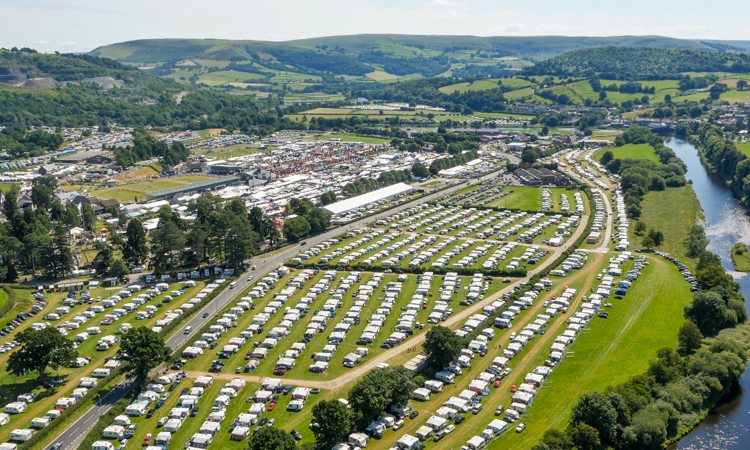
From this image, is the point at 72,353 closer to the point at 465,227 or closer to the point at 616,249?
the point at 465,227

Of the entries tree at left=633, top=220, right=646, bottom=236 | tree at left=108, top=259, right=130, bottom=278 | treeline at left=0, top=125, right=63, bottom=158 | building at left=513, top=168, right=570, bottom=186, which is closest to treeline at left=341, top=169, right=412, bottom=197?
building at left=513, top=168, right=570, bottom=186

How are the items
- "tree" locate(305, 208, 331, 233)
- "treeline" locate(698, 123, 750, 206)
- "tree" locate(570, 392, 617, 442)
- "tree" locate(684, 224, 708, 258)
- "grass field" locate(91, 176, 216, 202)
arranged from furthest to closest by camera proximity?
1. "grass field" locate(91, 176, 216, 202)
2. "treeline" locate(698, 123, 750, 206)
3. "tree" locate(305, 208, 331, 233)
4. "tree" locate(684, 224, 708, 258)
5. "tree" locate(570, 392, 617, 442)

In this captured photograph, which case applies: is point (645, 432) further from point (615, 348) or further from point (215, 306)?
point (215, 306)

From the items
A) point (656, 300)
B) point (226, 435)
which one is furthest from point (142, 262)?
point (656, 300)

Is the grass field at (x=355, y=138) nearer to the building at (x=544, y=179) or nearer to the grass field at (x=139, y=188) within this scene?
the grass field at (x=139, y=188)

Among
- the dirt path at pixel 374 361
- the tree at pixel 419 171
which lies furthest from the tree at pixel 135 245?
the tree at pixel 419 171

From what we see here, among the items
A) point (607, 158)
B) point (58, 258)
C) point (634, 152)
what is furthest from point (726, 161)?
point (58, 258)

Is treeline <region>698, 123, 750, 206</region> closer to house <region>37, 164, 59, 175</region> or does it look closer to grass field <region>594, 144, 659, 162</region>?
grass field <region>594, 144, 659, 162</region>
